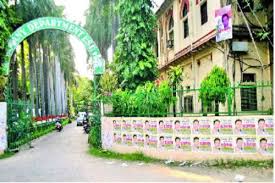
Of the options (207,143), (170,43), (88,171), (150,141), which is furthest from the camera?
(170,43)

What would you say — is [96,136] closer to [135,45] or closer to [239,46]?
[135,45]

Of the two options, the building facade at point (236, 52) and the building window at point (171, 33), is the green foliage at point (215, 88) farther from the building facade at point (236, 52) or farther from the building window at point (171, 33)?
the building window at point (171, 33)

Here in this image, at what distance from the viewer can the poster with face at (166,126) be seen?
1005cm

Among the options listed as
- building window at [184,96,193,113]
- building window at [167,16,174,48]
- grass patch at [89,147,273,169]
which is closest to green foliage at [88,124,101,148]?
grass patch at [89,147,273,169]

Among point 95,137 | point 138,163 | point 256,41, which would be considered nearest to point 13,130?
point 95,137

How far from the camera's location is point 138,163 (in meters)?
9.94

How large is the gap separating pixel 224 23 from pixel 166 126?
5.27m

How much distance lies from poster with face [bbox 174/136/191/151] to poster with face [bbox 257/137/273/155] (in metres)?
1.72

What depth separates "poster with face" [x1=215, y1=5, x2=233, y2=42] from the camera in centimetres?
1332

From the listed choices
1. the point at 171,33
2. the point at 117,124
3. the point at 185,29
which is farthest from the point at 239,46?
the point at 171,33

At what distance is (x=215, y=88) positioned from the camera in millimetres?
9617

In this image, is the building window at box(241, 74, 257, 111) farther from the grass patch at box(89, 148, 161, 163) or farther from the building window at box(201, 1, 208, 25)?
the grass patch at box(89, 148, 161, 163)

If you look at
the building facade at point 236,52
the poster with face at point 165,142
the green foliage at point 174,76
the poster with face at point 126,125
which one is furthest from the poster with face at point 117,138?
the green foliage at point 174,76

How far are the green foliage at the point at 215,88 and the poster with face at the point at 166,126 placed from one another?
106 centimetres
